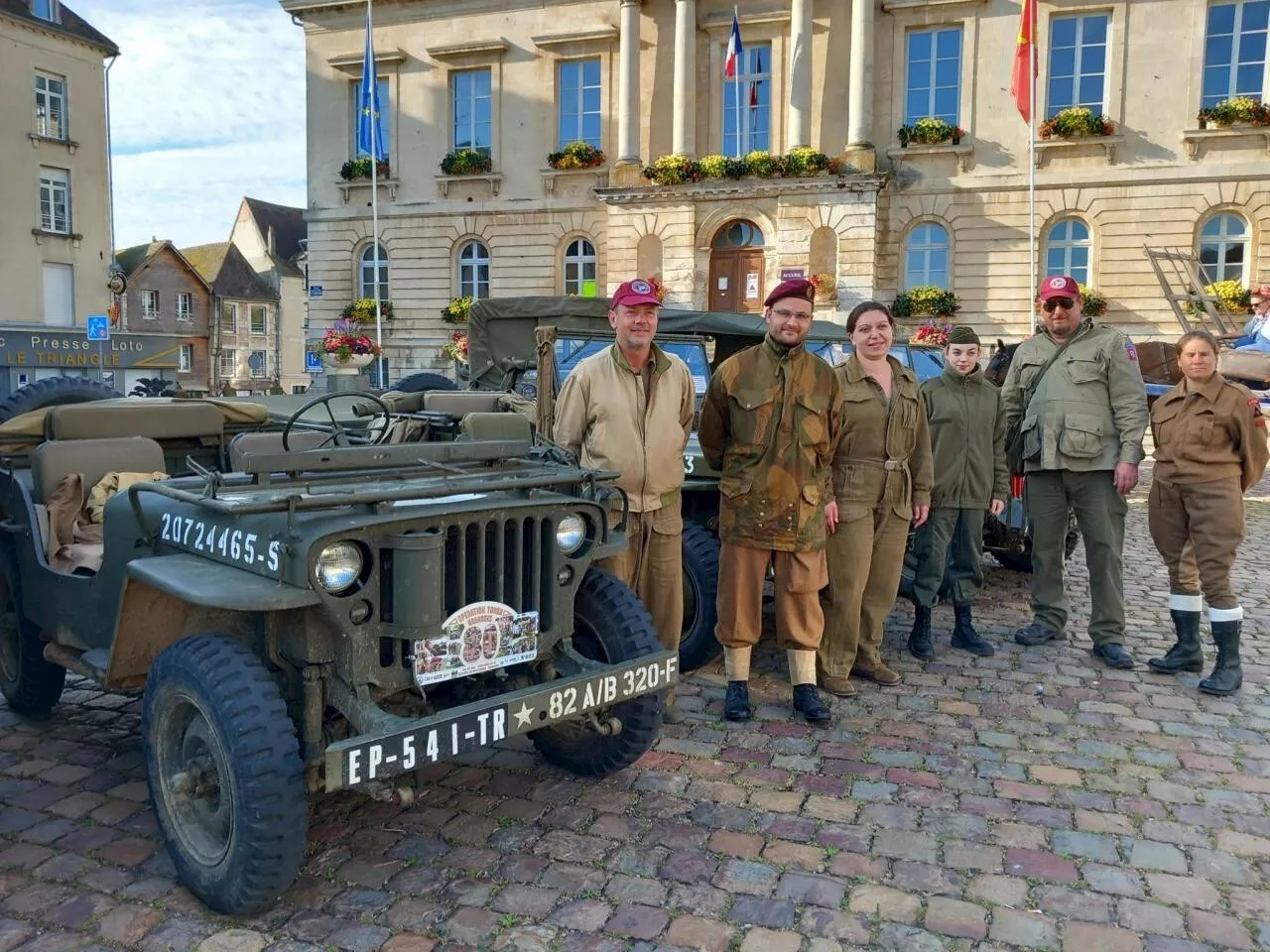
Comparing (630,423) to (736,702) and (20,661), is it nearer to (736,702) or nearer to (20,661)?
(736,702)

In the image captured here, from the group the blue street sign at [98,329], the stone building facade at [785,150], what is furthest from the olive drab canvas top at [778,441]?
the stone building facade at [785,150]

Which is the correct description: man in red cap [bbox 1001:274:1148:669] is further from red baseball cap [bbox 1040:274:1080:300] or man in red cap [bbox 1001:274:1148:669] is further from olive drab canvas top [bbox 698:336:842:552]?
olive drab canvas top [bbox 698:336:842:552]

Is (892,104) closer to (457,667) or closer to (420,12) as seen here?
(420,12)

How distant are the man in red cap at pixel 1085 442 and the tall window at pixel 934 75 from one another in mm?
20312

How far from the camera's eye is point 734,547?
15.9 ft

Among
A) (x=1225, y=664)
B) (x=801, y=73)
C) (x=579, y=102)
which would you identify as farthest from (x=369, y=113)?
(x=1225, y=664)

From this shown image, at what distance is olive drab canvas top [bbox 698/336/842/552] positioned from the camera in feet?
15.4

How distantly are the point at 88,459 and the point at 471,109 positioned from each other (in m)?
25.7

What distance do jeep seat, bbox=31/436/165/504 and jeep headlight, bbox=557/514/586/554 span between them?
7.37 feet

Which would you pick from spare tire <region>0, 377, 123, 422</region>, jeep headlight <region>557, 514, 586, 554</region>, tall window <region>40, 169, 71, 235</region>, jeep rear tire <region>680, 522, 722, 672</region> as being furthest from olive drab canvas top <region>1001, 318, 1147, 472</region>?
tall window <region>40, 169, 71, 235</region>

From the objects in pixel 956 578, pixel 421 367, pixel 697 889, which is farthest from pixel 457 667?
pixel 421 367

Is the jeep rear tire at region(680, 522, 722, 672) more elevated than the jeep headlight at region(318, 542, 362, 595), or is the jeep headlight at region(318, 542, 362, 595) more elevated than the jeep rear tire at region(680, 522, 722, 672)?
the jeep headlight at region(318, 542, 362, 595)

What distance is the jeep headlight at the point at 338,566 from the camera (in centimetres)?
303

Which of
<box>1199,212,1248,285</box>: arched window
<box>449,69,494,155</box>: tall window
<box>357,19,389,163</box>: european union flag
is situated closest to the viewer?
<box>1199,212,1248,285</box>: arched window
